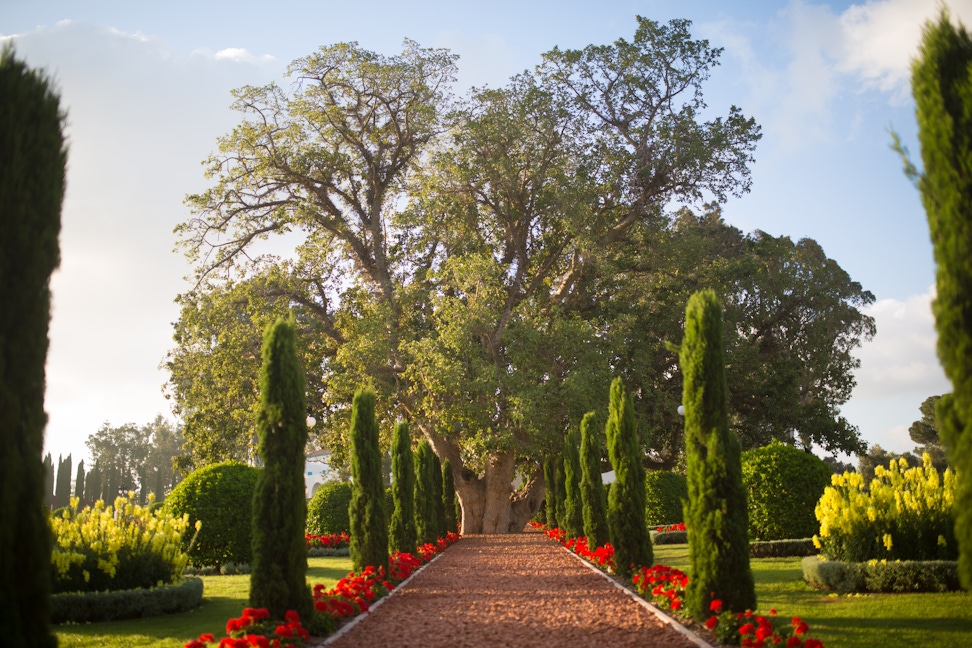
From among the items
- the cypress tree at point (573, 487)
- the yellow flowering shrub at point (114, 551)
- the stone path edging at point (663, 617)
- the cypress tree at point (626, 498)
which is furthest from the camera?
the cypress tree at point (573, 487)

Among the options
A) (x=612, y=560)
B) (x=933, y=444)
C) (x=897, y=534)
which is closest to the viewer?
(x=897, y=534)

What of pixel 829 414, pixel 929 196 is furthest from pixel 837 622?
pixel 829 414

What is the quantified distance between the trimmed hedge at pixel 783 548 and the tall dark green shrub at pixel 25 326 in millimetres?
12423

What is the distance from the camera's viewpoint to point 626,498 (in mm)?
12008

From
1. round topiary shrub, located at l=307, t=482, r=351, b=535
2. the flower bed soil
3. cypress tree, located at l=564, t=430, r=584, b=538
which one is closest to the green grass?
the flower bed soil

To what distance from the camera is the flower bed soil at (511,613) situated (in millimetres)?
7148

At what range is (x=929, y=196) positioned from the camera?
14.8ft

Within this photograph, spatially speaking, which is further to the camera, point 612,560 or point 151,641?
point 612,560

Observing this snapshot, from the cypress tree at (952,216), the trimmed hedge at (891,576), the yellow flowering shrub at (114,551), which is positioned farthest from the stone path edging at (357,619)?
the trimmed hedge at (891,576)

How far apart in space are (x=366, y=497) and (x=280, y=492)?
465 centimetres

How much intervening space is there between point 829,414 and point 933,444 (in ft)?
64.7

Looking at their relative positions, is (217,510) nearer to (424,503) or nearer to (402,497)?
(402,497)

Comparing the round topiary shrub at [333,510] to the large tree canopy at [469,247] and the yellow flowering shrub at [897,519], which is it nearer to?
the large tree canopy at [469,247]

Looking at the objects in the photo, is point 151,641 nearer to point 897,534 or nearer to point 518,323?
point 897,534
